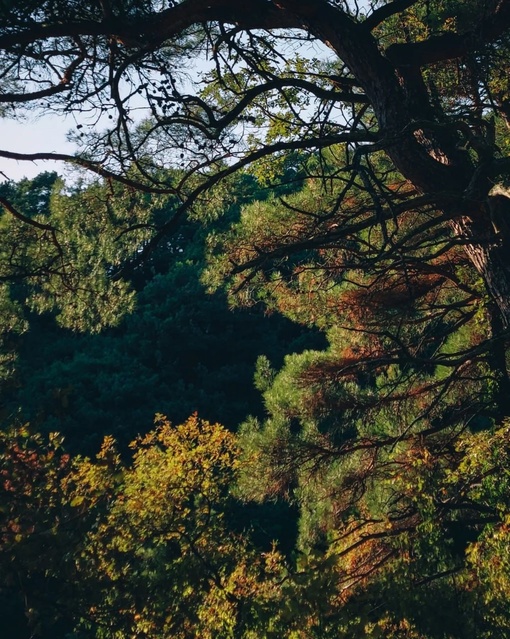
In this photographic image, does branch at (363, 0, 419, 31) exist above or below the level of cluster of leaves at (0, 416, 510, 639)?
above

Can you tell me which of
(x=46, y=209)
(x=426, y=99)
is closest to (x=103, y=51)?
(x=426, y=99)

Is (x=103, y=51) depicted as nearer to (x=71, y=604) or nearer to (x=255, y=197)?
(x=71, y=604)

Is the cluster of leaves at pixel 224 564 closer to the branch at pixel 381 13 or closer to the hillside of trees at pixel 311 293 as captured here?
the hillside of trees at pixel 311 293

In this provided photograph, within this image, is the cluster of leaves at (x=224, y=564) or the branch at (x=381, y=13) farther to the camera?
the cluster of leaves at (x=224, y=564)

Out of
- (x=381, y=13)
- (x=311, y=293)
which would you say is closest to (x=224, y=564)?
(x=311, y=293)

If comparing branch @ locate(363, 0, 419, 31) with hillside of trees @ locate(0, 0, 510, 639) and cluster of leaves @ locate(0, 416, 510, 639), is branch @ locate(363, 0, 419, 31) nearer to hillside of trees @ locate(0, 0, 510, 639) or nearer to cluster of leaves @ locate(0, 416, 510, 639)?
hillside of trees @ locate(0, 0, 510, 639)

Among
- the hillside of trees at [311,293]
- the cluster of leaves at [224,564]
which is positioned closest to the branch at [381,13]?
the hillside of trees at [311,293]

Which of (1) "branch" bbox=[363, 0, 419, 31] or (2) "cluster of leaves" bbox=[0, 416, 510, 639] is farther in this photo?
(2) "cluster of leaves" bbox=[0, 416, 510, 639]

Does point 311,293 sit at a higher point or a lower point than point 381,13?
lower

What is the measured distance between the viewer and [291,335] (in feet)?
79.5

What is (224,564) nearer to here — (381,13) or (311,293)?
(311,293)

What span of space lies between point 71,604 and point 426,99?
15.6ft

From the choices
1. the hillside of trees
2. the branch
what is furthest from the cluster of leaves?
the branch

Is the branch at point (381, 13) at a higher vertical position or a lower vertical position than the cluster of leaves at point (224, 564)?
higher
